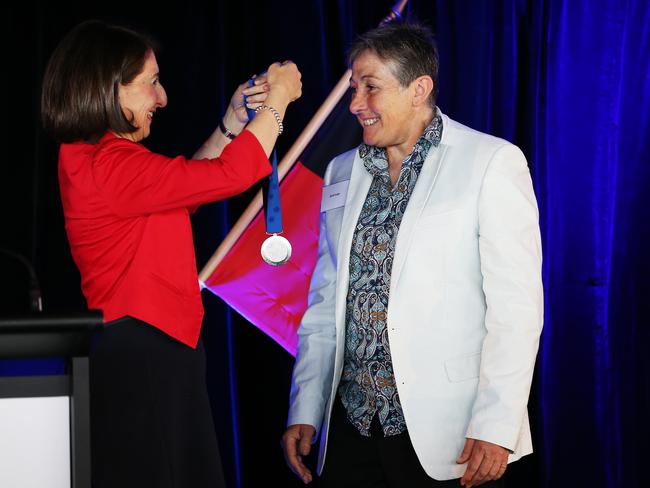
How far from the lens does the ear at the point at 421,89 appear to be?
7.84ft

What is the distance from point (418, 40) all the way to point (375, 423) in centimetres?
103

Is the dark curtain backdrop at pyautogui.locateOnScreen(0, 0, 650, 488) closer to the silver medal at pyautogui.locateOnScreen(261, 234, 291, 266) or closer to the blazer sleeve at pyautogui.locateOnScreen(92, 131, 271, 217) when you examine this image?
the silver medal at pyautogui.locateOnScreen(261, 234, 291, 266)

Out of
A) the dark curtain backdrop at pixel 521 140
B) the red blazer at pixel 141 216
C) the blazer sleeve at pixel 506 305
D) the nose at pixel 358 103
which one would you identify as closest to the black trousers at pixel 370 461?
the blazer sleeve at pixel 506 305

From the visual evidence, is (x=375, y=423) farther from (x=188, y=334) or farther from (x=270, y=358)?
(x=270, y=358)

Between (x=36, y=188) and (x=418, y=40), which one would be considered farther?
(x=36, y=188)

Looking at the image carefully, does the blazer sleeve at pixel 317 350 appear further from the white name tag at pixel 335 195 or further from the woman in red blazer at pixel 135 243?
the woman in red blazer at pixel 135 243

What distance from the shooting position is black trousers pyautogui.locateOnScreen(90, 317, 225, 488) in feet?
6.30

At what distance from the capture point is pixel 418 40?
7.97ft

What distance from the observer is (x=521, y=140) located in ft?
11.1

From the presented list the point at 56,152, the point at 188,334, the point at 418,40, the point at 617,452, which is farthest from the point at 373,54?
the point at 617,452

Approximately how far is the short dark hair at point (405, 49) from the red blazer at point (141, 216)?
525 mm

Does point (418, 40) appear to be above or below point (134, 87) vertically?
above

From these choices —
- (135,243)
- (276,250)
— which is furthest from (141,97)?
(276,250)

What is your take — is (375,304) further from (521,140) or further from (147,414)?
(521,140)
